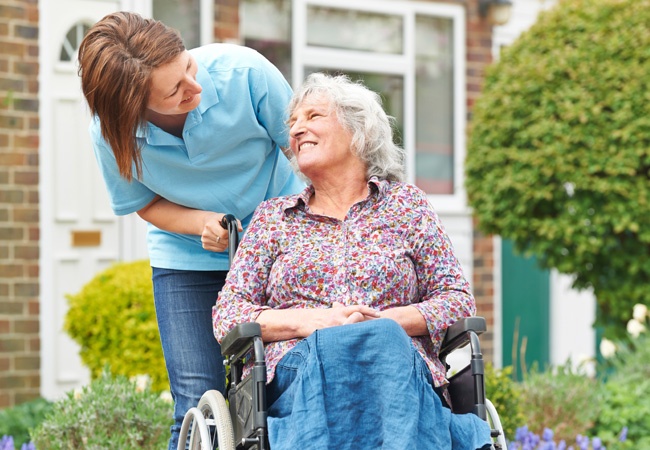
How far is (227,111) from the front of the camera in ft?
10.8

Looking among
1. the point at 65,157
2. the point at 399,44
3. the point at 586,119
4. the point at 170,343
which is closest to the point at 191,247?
the point at 170,343

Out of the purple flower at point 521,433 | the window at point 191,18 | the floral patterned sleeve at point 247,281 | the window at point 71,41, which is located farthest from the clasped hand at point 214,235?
the window at point 191,18

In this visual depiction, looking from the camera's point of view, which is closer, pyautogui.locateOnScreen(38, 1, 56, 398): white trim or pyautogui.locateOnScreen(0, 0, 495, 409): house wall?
pyautogui.locateOnScreen(0, 0, 495, 409): house wall

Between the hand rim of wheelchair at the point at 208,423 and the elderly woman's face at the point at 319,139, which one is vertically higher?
the elderly woman's face at the point at 319,139

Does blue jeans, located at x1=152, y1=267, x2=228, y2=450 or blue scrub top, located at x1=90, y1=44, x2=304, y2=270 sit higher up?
blue scrub top, located at x1=90, y1=44, x2=304, y2=270

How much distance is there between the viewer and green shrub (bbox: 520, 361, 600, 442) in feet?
16.4

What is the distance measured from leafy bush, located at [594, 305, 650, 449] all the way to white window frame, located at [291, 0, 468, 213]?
179 cm

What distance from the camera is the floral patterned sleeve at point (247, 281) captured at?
119 inches

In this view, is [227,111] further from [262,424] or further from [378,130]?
[262,424]

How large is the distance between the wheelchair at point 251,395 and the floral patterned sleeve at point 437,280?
49mm

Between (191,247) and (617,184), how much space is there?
144 inches

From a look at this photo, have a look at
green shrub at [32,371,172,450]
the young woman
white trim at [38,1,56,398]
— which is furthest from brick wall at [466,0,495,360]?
the young woman

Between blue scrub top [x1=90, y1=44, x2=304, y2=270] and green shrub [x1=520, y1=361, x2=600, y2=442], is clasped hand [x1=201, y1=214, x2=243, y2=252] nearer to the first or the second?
blue scrub top [x1=90, y1=44, x2=304, y2=270]

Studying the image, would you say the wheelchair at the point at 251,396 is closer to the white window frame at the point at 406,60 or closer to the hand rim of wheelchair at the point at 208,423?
the hand rim of wheelchair at the point at 208,423
